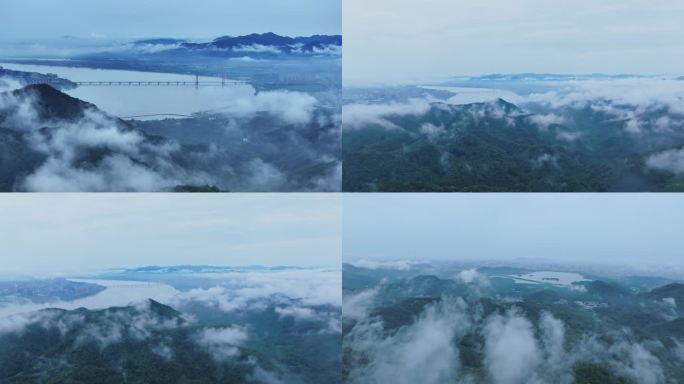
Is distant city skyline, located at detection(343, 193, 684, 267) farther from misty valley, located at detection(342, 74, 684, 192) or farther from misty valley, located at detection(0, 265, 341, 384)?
misty valley, located at detection(0, 265, 341, 384)

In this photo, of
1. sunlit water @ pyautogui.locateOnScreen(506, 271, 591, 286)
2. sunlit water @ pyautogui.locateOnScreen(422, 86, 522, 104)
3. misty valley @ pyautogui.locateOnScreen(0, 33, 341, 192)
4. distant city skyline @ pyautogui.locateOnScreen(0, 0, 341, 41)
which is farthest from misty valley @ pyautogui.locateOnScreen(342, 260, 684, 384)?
distant city skyline @ pyautogui.locateOnScreen(0, 0, 341, 41)

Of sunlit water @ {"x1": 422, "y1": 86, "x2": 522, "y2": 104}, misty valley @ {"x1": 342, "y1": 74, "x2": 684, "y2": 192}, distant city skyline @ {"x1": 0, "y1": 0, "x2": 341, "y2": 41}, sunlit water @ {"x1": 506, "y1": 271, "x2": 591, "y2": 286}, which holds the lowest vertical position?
sunlit water @ {"x1": 506, "y1": 271, "x2": 591, "y2": 286}

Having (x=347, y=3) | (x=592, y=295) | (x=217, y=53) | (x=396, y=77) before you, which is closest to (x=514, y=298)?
(x=592, y=295)

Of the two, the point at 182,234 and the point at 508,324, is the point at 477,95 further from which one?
the point at 182,234

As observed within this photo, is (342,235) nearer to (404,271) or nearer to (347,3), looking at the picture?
(404,271)

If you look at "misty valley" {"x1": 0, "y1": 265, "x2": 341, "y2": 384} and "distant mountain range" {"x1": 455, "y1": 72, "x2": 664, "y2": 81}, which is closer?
"misty valley" {"x1": 0, "y1": 265, "x2": 341, "y2": 384}

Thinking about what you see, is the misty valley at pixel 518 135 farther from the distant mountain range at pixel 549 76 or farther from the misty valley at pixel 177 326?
the misty valley at pixel 177 326
